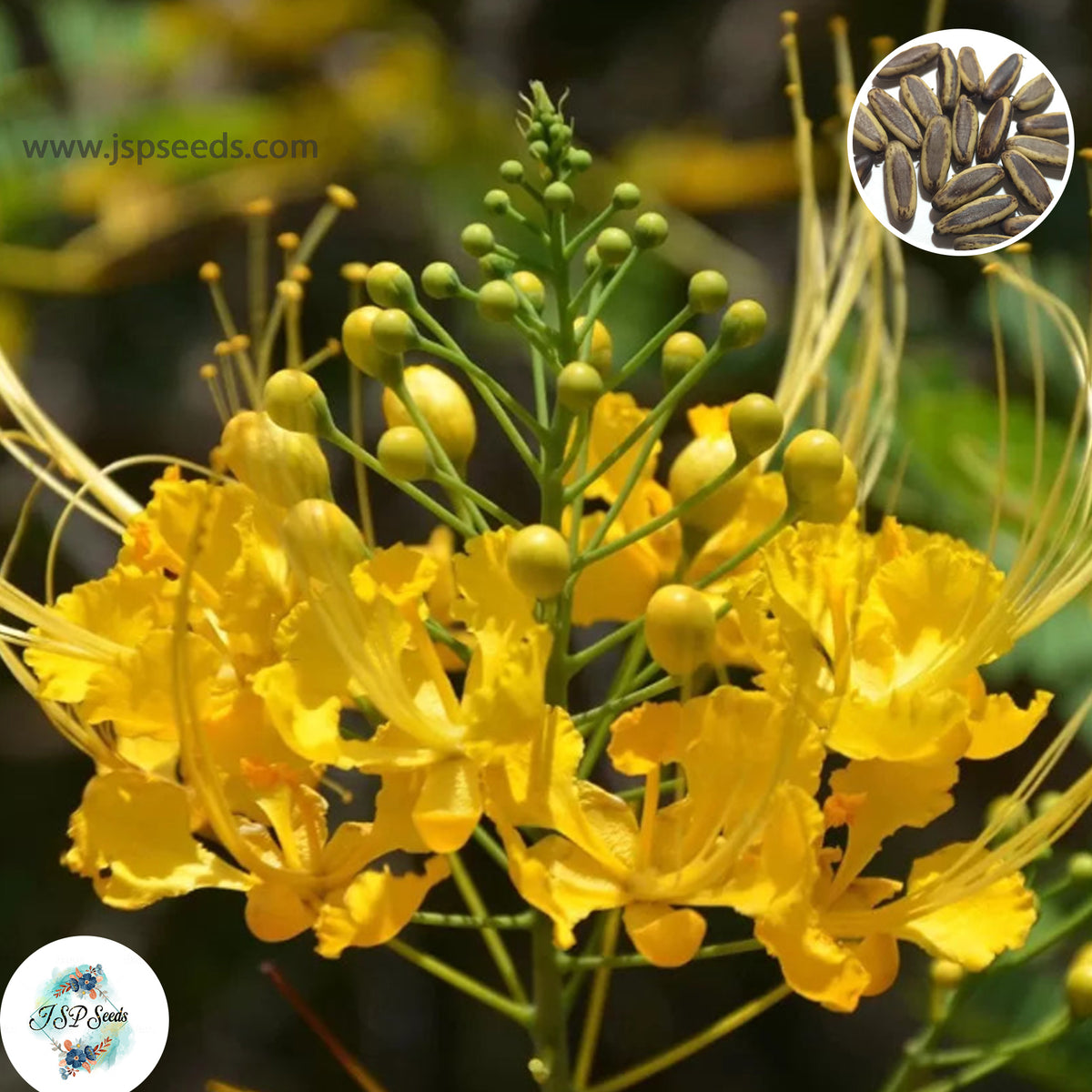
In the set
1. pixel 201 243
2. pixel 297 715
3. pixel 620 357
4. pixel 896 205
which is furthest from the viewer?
pixel 201 243

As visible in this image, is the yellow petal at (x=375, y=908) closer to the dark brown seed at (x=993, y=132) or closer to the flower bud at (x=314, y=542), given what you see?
the flower bud at (x=314, y=542)

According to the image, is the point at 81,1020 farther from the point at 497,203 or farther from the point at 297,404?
the point at 497,203

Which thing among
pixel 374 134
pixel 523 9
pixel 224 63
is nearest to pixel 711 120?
pixel 523 9

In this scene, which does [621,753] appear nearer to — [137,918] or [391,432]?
[391,432]

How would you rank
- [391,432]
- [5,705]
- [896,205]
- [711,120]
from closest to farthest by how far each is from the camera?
1. [391,432]
2. [896,205]
3. [5,705]
4. [711,120]

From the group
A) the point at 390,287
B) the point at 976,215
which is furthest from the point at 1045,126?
the point at 390,287

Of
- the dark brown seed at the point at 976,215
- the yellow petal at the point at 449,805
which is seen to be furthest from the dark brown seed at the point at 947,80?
the yellow petal at the point at 449,805
